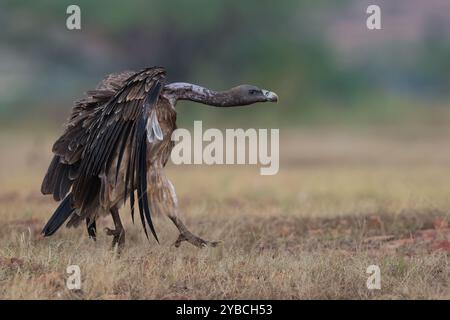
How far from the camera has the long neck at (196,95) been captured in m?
7.91

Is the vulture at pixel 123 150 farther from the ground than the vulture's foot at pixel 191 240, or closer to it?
farther from the ground

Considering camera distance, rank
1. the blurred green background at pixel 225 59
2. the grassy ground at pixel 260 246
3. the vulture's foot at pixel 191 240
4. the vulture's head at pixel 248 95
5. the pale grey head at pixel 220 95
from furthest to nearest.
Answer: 1. the blurred green background at pixel 225 59
2. the vulture's head at pixel 248 95
3. the pale grey head at pixel 220 95
4. the vulture's foot at pixel 191 240
5. the grassy ground at pixel 260 246

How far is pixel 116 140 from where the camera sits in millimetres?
7516

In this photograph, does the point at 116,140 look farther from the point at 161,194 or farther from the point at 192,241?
the point at 192,241

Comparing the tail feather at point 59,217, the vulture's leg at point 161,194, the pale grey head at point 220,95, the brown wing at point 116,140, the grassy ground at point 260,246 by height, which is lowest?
the grassy ground at point 260,246

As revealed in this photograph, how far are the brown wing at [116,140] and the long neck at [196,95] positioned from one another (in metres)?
0.32

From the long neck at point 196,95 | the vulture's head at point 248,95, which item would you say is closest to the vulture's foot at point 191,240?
the long neck at point 196,95

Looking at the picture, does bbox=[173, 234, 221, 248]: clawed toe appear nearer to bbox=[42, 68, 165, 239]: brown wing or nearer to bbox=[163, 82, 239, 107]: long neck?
bbox=[42, 68, 165, 239]: brown wing

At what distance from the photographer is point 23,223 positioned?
9688 mm

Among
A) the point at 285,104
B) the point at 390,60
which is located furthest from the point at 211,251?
the point at 390,60

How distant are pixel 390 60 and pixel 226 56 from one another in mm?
7858

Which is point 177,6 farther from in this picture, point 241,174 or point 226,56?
point 241,174

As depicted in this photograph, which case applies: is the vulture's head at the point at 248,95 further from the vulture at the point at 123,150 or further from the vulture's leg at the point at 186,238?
the vulture's leg at the point at 186,238

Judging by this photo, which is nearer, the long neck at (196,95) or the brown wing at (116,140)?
the brown wing at (116,140)
